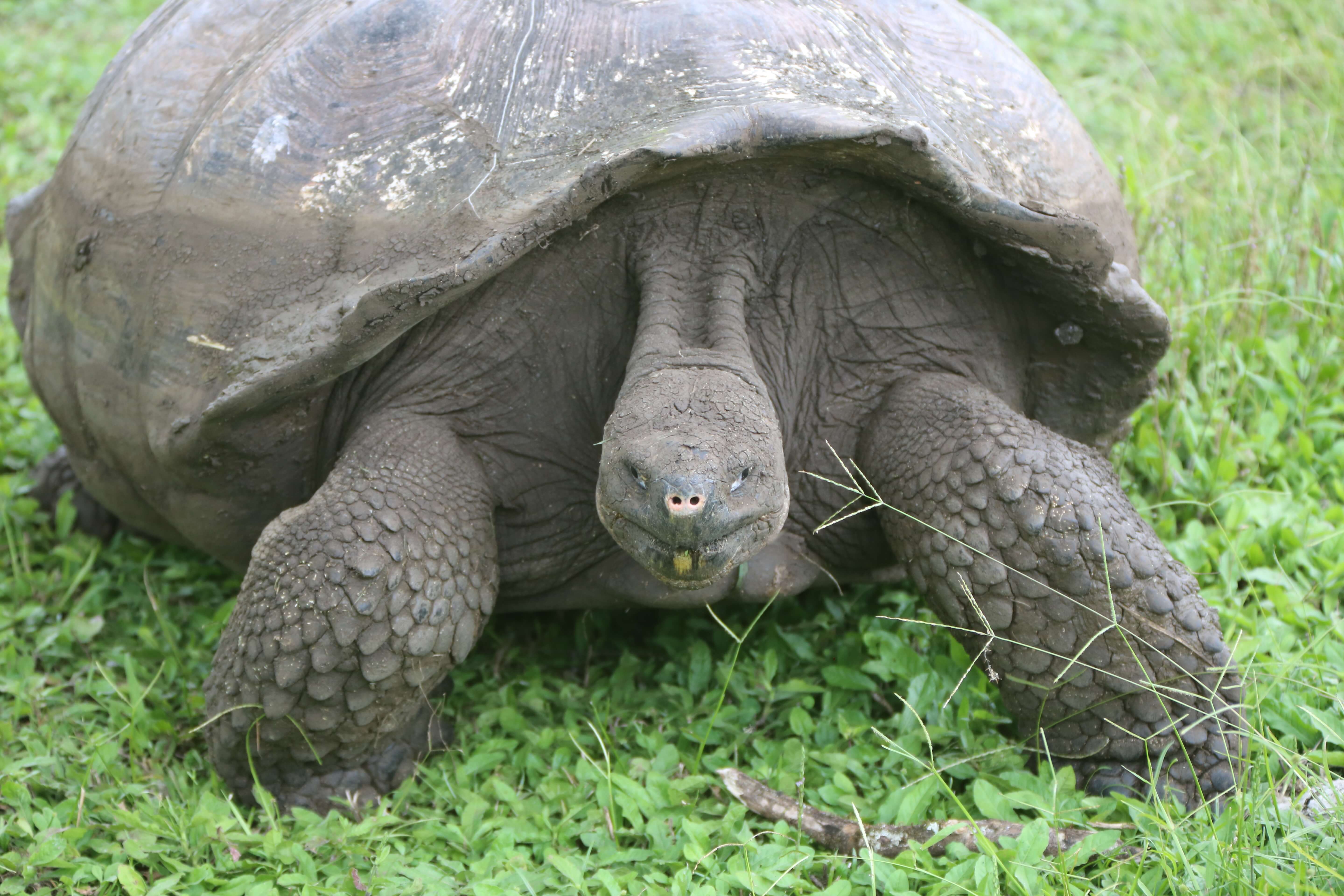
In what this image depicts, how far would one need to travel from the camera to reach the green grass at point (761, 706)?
2.29m

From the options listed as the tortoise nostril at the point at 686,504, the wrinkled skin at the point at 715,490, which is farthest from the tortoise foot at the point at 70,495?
the tortoise nostril at the point at 686,504

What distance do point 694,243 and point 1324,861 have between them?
1.62m

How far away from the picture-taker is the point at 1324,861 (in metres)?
2.02

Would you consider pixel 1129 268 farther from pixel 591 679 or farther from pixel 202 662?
pixel 202 662

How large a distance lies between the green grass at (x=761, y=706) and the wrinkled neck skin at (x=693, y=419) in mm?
598

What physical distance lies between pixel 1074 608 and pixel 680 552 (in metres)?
0.83

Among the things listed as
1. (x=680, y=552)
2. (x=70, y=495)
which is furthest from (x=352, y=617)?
(x=70, y=495)

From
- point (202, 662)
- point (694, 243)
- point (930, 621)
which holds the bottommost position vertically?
point (202, 662)

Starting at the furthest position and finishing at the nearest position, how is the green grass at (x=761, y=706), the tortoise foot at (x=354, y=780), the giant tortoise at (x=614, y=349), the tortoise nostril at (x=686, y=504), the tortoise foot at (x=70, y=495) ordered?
the tortoise foot at (x=70, y=495)
the tortoise foot at (x=354, y=780)
the giant tortoise at (x=614, y=349)
the green grass at (x=761, y=706)
the tortoise nostril at (x=686, y=504)

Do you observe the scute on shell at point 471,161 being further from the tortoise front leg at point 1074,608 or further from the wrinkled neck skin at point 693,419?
the tortoise front leg at point 1074,608

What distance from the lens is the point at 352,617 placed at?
2432 mm

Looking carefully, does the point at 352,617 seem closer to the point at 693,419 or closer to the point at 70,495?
the point at 693,419

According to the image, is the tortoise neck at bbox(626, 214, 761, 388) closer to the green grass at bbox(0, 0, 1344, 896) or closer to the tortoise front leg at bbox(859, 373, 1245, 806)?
the tortoise front leg at bbox(859, 373, 1245, 806)

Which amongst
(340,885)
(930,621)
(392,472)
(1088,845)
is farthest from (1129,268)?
(340,885)
